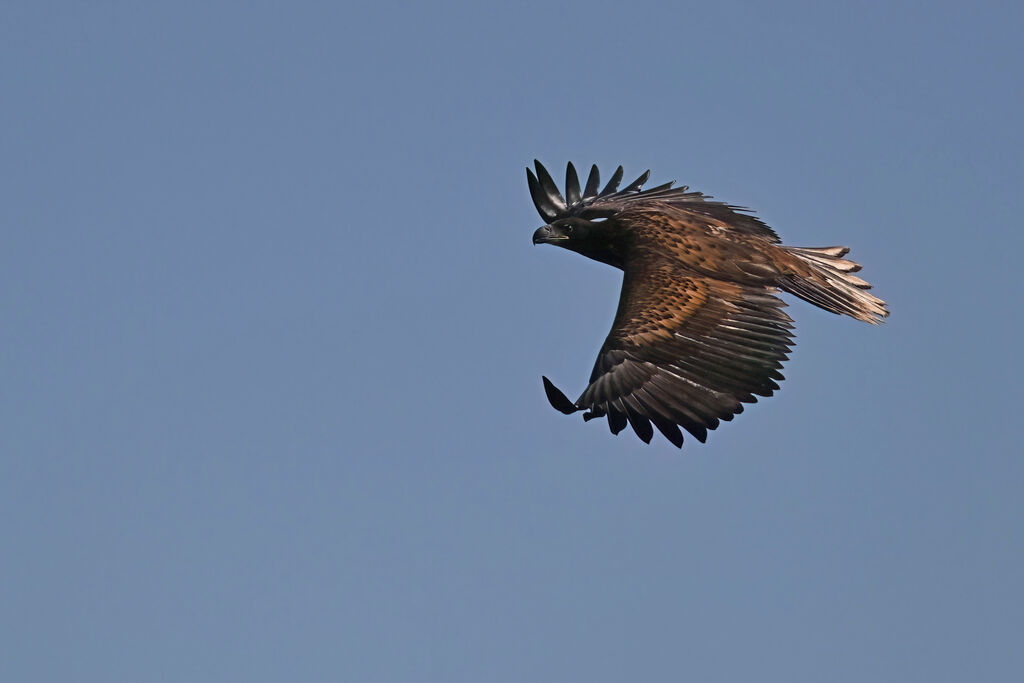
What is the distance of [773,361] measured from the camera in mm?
13328

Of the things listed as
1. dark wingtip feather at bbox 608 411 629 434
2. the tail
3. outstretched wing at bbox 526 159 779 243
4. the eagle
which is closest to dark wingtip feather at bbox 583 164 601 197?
outstretched wing at bbox 526 159 779 243

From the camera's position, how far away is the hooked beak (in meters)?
16.5

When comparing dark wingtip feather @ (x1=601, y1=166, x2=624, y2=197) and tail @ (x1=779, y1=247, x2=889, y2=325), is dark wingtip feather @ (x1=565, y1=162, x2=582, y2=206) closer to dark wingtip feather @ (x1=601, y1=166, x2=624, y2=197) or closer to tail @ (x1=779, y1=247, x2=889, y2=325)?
dark wingtip feather @ (x1=601, y1=166, x2=624, y2=197)

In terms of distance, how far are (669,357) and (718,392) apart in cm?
59

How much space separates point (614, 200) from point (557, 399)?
601cm

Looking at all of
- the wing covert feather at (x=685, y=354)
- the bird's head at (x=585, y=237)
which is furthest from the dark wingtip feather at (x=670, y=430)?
the bird's head at (x=585, y=237)

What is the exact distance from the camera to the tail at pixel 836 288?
14539mm

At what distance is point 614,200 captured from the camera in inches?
718

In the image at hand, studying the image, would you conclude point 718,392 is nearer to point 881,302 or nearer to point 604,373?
point 604,373

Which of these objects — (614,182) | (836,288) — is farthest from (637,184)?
(836,288)

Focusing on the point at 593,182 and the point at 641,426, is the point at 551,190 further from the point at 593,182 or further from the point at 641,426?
the point at 641,426

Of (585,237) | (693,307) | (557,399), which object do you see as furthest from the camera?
(585,237)

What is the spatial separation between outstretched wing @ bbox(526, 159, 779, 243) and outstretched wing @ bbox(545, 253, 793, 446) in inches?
73.5

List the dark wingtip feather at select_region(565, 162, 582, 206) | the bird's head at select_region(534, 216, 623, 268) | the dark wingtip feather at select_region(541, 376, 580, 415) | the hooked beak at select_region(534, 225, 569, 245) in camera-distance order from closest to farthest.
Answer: the dark wingtip feather at select_region(541, 376, 580, 415) < the bird's head at select_region(534, 216, 623, 268) < the hooked beak at select_region(534, 225, 569, 245) < the dark wingtip feather at select_region(565, 162, 582, 206)
